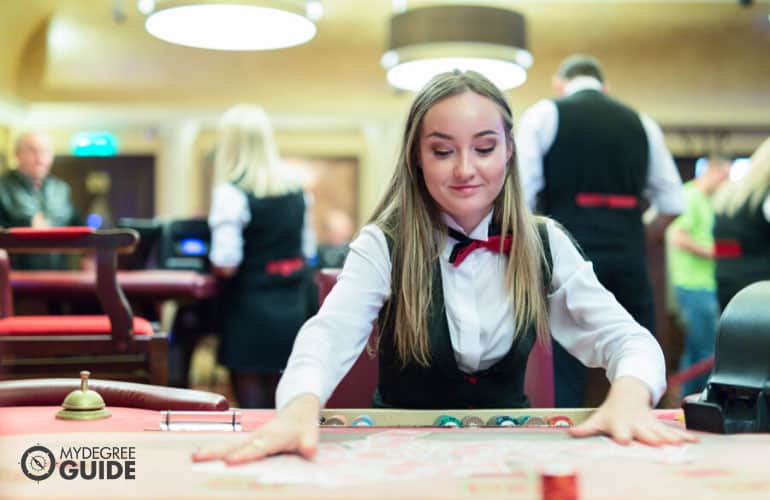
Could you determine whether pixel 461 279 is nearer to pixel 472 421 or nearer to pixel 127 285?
pixel 472 421

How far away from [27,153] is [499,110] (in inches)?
112

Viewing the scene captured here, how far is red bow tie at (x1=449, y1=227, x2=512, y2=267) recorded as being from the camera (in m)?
1.42

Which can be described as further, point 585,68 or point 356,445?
point 585,68

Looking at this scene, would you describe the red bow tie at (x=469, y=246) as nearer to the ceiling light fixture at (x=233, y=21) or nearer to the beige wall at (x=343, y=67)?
the ceiling light fixture at (x=233, y=21)

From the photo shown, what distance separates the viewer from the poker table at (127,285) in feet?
10.5

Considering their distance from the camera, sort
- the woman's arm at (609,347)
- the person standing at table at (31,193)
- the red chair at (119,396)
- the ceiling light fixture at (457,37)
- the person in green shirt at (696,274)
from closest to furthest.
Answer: the woman's arm at (609,347) < the red chair at (119,396) < the person standing at table at (31,193) < the ceiling light fixture at (457,37) < the person in green shirt at (696,274)

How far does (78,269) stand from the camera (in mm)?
4406

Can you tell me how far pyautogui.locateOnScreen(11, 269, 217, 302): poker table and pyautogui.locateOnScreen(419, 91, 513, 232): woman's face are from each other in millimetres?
2051

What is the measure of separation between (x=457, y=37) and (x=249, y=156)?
1199mm

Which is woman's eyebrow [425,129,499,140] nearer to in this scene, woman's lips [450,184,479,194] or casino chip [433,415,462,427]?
woman's lips [450,184,479,194]

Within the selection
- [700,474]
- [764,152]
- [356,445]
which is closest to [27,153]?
[764,152]

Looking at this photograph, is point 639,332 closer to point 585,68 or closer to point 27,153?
point 585,68

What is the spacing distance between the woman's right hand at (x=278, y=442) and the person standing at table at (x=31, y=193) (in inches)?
115

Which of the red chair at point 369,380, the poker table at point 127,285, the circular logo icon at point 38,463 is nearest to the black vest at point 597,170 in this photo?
the red chair at point 369,380
